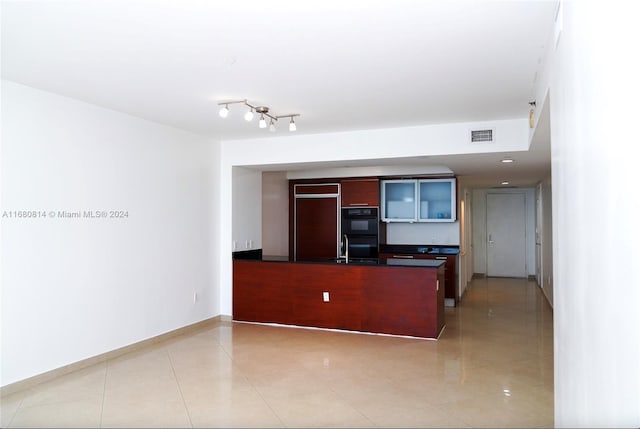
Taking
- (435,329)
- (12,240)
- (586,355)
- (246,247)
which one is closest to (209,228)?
(246,247)

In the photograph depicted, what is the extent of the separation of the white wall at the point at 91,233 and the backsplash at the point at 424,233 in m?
3.81

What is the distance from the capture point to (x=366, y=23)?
278cm

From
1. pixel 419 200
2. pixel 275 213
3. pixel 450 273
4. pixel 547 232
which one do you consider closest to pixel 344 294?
pixel 450 273

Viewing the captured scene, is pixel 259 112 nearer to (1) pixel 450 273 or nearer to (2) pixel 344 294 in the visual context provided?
(2) pixel 344 294

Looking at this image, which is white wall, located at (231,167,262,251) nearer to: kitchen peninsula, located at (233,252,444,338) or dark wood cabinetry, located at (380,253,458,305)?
kitchen peninsula, located at (233,252,444,338)

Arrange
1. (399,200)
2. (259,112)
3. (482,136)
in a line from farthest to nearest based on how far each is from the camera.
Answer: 1. (399,200)
2. (482,136)
3. (259,112)

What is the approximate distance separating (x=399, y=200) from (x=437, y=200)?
66 centimetres

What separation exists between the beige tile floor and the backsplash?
8.59ft

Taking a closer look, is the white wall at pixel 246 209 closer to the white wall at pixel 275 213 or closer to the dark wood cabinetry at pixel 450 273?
the white wall at pixel 275 213

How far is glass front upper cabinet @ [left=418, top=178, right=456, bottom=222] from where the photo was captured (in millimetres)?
8070

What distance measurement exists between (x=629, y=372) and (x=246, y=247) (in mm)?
6142

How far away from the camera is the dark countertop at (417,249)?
8.08 meters

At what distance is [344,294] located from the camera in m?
6.05

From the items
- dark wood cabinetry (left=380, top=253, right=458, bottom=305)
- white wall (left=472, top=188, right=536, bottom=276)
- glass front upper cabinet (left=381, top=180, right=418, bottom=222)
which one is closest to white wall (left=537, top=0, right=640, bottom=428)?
dark wood cabinetry (left=380, top=253, right=458, bottom=305)
